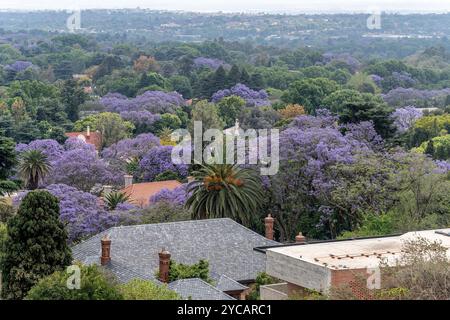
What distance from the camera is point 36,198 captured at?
2922 centimetres

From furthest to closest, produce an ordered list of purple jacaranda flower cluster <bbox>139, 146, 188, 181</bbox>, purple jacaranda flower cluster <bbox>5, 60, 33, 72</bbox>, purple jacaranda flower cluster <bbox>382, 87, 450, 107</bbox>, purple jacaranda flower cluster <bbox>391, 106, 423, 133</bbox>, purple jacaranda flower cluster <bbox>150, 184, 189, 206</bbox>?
1. purple jacaranda flower cluster <bbox>5, 60, 33, 72</bbox>
2. purple jacaranda flower cluster <bbox>382, 87, 450, 107</bbox>
3. purple jacaranda flower cluster <bbox>391, 106, 423, 133</bbox>
4. purple jacaranda flower cluster <bbox>139, 146, 188, 181</bbox>
5. purple jacaranda flower cluster <bbox>150, 184, 189, 206</bbox>

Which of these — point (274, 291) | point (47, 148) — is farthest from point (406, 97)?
point (274, 291)

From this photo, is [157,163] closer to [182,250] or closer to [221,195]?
[221,195]

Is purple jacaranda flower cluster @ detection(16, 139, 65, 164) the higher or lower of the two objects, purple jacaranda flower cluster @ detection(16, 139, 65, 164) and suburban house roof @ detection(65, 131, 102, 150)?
the higher

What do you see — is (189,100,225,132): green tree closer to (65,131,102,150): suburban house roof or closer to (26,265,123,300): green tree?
(65,131,102,150): suburban house roof

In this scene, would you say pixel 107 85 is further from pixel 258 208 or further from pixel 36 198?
pixel 36 198

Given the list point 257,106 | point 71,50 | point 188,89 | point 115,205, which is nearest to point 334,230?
point 115,205

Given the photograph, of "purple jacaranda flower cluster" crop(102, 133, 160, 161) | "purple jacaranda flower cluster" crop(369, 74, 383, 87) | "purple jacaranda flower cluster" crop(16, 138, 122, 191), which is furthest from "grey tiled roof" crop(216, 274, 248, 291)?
"purple jacaranda flower cluster" crop(369, 74, 383, 87)

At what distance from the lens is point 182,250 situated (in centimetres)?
3494

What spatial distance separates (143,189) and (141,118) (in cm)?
3773

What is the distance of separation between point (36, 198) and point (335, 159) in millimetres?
17607

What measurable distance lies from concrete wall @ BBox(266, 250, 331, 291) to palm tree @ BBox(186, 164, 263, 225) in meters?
12.8

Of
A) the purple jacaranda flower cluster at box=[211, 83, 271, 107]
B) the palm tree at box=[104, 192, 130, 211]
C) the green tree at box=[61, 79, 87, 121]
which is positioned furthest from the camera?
the purple jacaranda flower cluster at box=[211, 83, 271, 107]

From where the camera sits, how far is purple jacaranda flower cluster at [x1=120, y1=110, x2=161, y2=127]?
90812 millimetres
